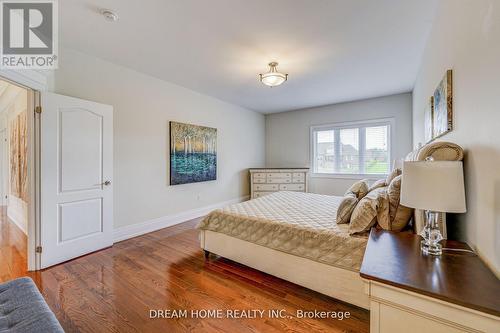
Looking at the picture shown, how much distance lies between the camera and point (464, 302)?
77 cm

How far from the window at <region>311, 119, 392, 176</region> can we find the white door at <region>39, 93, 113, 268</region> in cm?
461

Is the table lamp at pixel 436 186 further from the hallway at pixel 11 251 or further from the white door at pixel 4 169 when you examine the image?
the white door at pixel 4 169

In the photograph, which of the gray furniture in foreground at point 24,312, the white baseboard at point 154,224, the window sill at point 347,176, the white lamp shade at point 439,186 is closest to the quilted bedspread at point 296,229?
the white lamp shade at point 439,186

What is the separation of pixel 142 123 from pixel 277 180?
3.38 metres

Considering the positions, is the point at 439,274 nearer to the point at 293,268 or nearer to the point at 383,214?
the point at 383,214

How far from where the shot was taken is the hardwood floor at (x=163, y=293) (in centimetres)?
161

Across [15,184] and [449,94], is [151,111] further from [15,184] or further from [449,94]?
[449,94]

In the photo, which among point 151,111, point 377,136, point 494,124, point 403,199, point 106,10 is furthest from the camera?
point 377,136

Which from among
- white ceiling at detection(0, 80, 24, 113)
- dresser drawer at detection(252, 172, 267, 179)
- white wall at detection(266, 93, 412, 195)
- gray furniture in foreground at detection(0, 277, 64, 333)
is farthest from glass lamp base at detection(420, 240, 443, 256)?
white ceiling at detection(0, 80, 24, 113)

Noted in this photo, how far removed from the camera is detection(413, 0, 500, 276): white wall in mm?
944

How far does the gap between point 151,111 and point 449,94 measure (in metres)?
3.74

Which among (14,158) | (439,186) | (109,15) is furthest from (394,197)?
(14,158)

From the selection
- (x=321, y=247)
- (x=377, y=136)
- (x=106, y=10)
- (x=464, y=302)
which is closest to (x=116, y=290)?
(x=321, y=247)

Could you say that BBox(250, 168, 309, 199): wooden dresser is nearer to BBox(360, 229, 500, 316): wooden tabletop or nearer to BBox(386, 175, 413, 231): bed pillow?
BBox(386, 175, 413, 231): bed pillow
